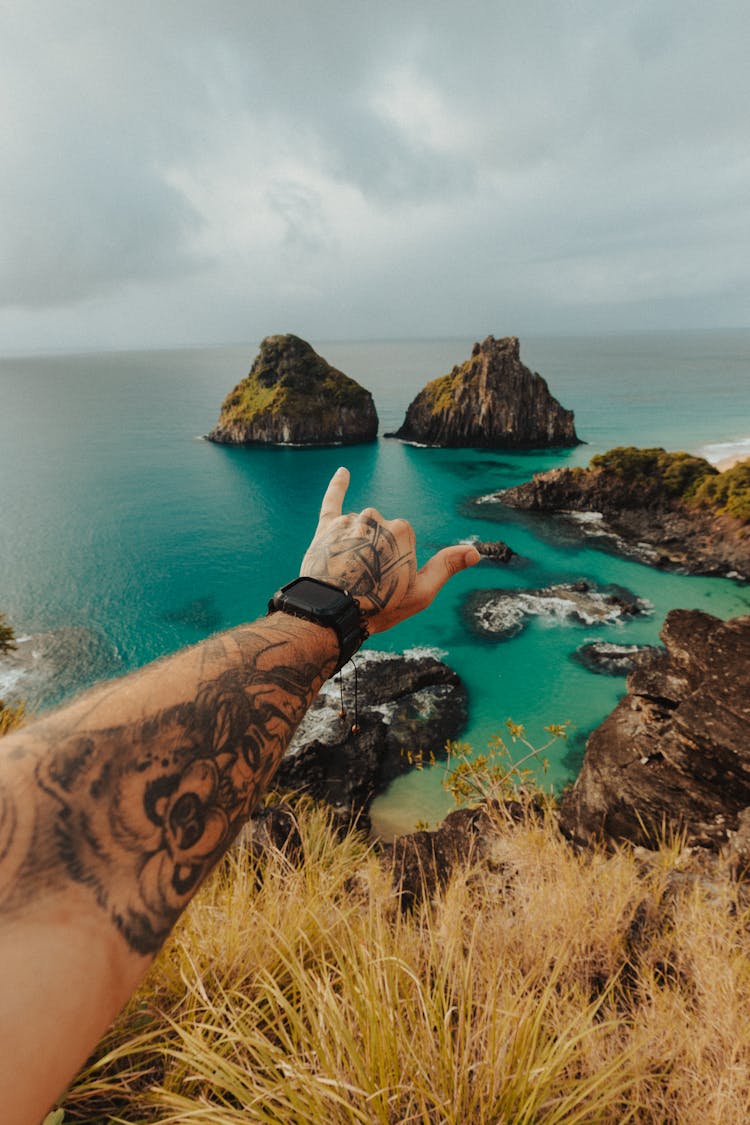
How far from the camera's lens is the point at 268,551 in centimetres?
3912

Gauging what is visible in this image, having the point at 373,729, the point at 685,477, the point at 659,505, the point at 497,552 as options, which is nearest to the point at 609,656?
the point at 497,552

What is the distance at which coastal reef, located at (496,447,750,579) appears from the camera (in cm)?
Result: 3306

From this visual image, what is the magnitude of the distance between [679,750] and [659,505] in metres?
36.8

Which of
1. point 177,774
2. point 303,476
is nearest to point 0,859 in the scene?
point 177,774

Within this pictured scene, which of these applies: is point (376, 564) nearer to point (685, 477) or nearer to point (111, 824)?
point (111, 824)

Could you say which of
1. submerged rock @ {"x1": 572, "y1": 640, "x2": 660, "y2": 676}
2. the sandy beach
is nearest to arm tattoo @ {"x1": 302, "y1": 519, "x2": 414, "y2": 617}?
submerged rock @ {"x1": 572, "y1": 640, "x2": 660, "y2": 676}

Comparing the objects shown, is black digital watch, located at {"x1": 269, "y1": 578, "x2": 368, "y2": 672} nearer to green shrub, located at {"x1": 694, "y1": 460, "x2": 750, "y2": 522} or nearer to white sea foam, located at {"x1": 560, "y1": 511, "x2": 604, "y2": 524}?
green shrub, located at {"x1": 694, "y1": 460, "x2": 750, "y2": 522}

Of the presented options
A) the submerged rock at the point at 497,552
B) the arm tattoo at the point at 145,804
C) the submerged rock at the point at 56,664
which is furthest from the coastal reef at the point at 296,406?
the arm tattoo at the point at 145,804

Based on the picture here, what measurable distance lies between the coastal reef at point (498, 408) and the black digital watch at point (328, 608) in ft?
226

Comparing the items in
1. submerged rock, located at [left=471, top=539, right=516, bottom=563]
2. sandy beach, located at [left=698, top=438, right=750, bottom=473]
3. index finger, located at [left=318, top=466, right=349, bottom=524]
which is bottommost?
submerged rock, located at [left=471, top=539, right=516, bottom=563]

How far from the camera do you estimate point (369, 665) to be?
A: 22.6 m

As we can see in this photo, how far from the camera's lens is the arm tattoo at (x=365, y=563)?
338cm

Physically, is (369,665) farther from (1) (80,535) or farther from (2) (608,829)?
(1) (80,535)

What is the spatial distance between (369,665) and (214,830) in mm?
21265
